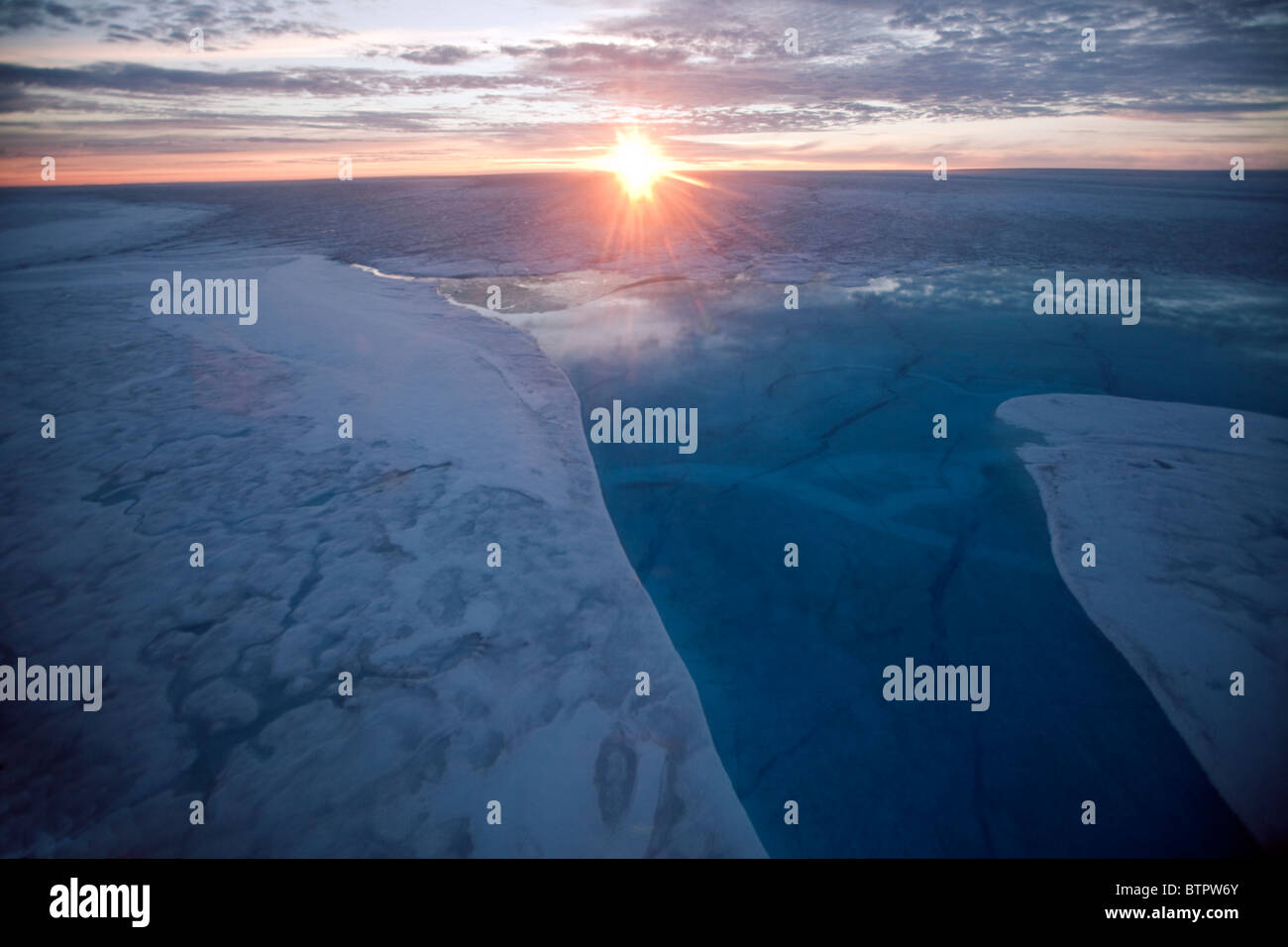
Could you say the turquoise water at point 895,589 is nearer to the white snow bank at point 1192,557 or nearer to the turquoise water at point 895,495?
the turquoise water at point 895,495

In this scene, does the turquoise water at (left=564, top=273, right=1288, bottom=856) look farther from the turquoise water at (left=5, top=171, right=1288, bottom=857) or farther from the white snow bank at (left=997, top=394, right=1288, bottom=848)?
the white snow bank at (left=997, top=394, right=1288, bottom=848)

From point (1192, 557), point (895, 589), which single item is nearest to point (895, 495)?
point (895, 589)

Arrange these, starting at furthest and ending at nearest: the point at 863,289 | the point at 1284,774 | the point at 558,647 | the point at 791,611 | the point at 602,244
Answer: the point at 602,244 → the point at 863,289 → the point at 791,611 → the point at 558,647 → the point at 1284,774

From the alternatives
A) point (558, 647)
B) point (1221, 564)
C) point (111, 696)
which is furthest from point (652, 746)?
point (1221, 564)

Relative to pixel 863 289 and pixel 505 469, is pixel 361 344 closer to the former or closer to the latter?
pixel 505 469

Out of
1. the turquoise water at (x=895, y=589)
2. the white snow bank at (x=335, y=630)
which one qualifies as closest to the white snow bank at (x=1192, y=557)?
the turquoise water at (x=895, y=589)

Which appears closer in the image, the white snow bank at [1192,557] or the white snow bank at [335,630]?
the white snow bank at [335,630]

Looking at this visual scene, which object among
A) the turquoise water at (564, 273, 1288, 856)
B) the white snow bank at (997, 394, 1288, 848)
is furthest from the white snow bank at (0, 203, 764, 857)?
the white snow bank at (997, 394, 1288, 848)

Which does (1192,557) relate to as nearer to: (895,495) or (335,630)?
(895,495)
